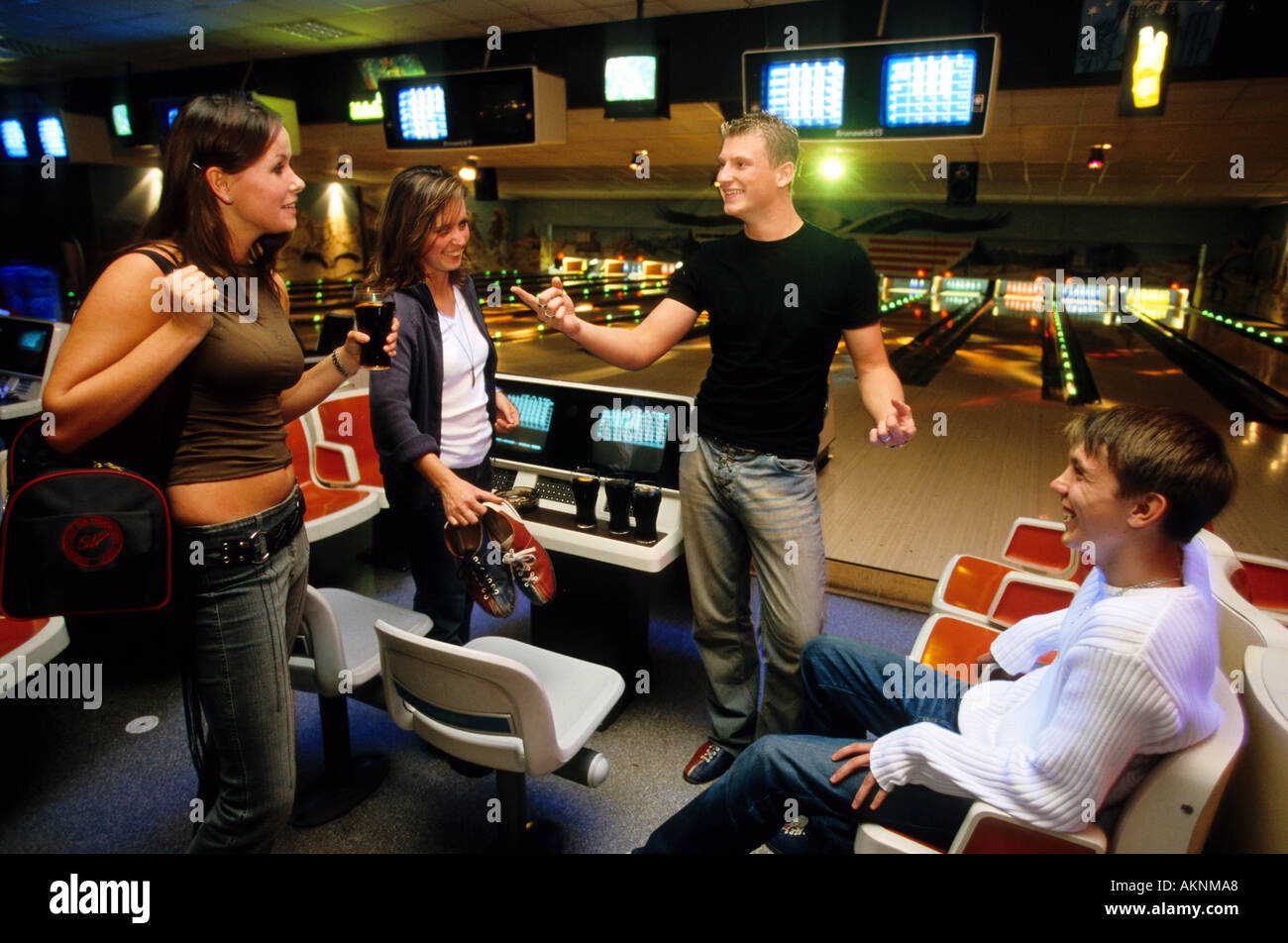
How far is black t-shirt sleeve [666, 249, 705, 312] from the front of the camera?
1.80 m

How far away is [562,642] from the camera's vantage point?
2.44m

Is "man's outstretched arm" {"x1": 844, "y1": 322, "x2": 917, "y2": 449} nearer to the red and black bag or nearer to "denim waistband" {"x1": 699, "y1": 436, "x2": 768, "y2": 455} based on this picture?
"denim waistband" {"x1": 699, "y1": 436, "x2": 768, "y2": 455}

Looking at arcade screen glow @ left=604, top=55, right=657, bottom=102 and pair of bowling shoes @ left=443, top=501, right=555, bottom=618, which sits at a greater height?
arcade screen glow @ left=604, top=55, right=657, bottom=102

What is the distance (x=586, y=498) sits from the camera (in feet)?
6.66

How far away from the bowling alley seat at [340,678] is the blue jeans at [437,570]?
0.06 metres

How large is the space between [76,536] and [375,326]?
58 centimetres

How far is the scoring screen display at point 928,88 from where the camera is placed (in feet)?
11.4

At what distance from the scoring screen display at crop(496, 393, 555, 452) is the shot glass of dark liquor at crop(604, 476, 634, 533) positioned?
42 cm

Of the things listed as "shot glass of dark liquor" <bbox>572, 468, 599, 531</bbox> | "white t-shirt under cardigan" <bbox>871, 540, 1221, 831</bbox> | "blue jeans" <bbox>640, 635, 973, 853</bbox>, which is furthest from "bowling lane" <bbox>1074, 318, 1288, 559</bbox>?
"shot glass of dark liquor" <bbox>572, 468, 599, 531</bbox>

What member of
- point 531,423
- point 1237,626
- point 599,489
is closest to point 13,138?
point 531,423

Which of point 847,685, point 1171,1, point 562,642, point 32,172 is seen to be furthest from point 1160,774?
point 32,172

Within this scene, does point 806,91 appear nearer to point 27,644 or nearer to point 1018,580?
point 1018,580

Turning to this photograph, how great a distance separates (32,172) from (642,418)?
36.2 ft

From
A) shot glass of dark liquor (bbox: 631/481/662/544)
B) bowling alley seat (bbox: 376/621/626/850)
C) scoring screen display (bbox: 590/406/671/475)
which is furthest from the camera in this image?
scoring screen display (bbox: 590/406/671/475)
